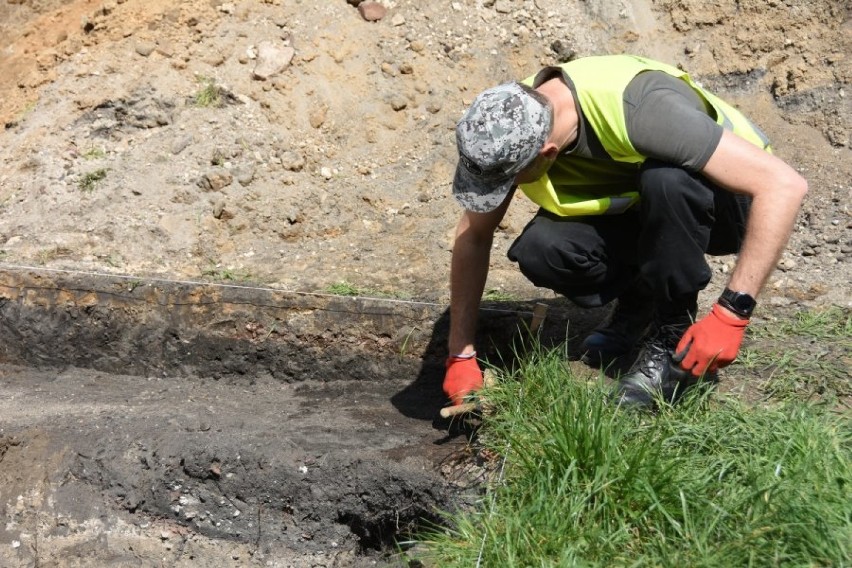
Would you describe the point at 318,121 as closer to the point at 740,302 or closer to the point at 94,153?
the point at 94,153

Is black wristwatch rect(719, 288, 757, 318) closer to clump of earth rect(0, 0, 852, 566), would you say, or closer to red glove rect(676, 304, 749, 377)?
red glove rect(676, 304, 749, 377)

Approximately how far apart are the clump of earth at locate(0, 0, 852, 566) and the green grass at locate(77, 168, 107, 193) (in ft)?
0.04

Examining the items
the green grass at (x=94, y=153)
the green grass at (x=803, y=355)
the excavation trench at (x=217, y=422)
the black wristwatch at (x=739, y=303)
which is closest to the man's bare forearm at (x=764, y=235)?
the black wristwatch at (x=739, y=303)

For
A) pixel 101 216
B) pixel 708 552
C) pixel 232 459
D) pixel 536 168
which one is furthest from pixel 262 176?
pixel 708 552

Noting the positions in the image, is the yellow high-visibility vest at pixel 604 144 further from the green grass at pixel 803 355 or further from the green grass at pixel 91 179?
the green grass at pixel 91 179

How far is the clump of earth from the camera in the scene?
14.6 feet

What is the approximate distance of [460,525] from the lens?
252 cm

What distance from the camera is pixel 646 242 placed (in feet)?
9.36

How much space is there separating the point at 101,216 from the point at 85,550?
1998 mm

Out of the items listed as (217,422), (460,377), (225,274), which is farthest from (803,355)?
(225,274)

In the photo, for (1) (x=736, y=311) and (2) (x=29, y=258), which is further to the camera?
(2) (x=29, y=258)

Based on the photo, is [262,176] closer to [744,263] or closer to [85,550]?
[85,550]

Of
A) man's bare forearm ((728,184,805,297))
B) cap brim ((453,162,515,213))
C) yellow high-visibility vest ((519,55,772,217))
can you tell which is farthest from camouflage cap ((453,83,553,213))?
man's bare forearm ((728,184,805,297))

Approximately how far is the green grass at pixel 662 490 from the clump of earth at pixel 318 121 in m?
1.43
